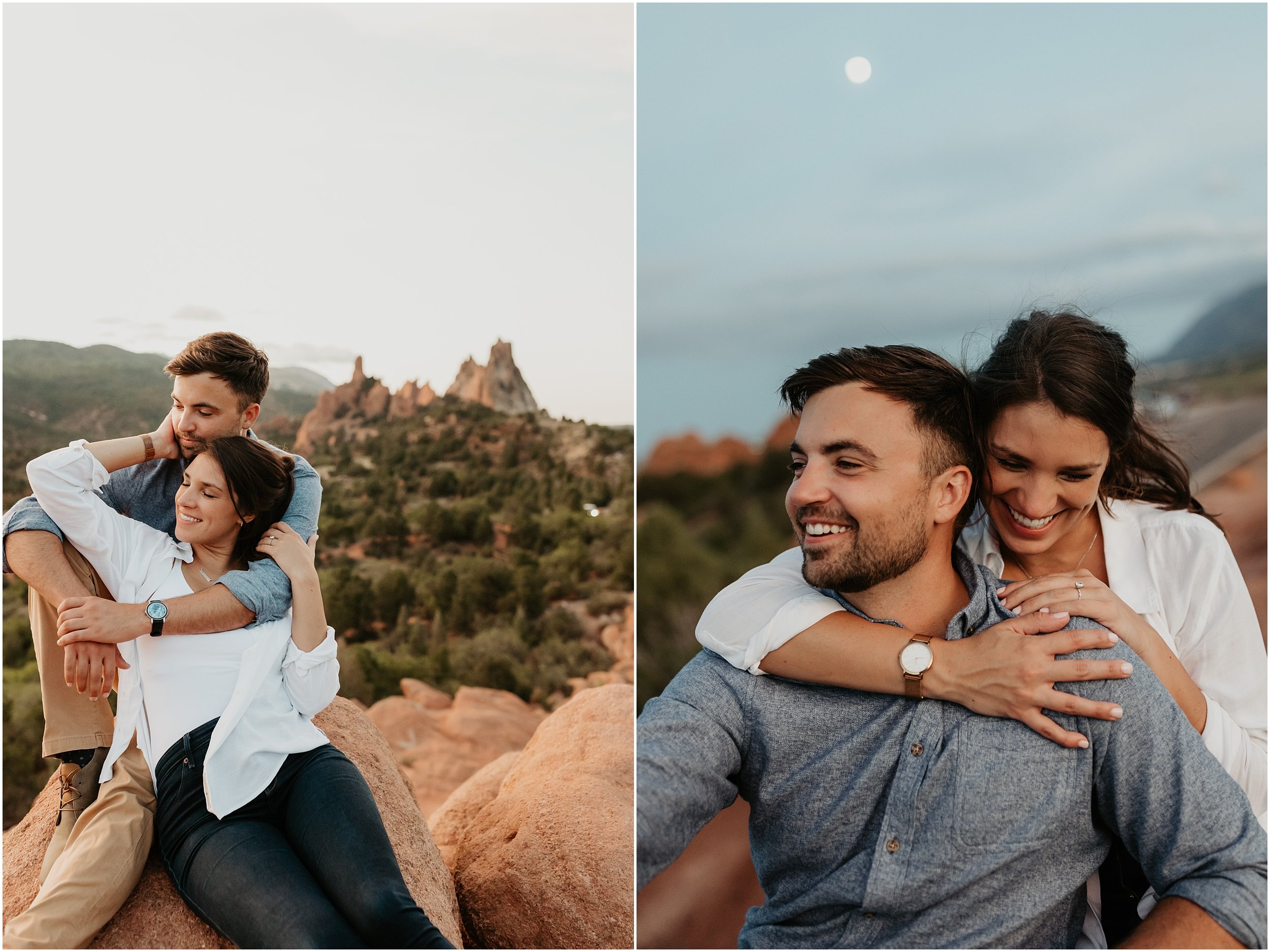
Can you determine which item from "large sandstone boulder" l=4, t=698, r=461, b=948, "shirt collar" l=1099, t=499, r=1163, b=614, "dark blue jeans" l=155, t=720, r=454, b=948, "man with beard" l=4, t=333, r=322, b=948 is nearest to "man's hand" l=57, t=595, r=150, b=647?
"man with beard" l=4, t=333, r=322, b=948

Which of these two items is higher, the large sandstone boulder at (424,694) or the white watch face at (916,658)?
the white watch face at (916,658)

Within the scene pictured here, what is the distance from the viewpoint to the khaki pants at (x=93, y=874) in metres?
1.89

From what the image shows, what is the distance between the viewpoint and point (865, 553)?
1.86 m

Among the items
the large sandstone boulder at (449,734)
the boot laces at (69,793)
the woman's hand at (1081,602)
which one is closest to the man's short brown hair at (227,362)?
the boot laces at (69,793)

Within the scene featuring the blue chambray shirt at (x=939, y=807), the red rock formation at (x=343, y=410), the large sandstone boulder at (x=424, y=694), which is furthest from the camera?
the large sandstone boulder at (x=424, y=694)

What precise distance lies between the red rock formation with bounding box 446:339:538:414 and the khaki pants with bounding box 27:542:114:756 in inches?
257

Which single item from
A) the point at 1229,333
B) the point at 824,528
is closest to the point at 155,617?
the point at 824,528

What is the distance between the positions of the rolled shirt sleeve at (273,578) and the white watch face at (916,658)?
1336mm

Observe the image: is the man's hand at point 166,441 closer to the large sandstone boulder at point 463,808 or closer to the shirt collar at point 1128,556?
the large sandstone boulder at point 463,808

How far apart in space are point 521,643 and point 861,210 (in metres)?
6.16

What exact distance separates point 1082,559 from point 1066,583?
12.5 inches

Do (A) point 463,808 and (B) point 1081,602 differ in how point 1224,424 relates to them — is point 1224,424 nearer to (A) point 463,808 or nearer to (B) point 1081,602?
(B) point 1081,602

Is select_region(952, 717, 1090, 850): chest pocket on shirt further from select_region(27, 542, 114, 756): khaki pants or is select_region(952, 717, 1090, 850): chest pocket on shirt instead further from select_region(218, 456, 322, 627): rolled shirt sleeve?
select_region(27, 542, 114, 756): khaki pants

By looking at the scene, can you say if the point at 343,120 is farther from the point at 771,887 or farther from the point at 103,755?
the point at 771,887
